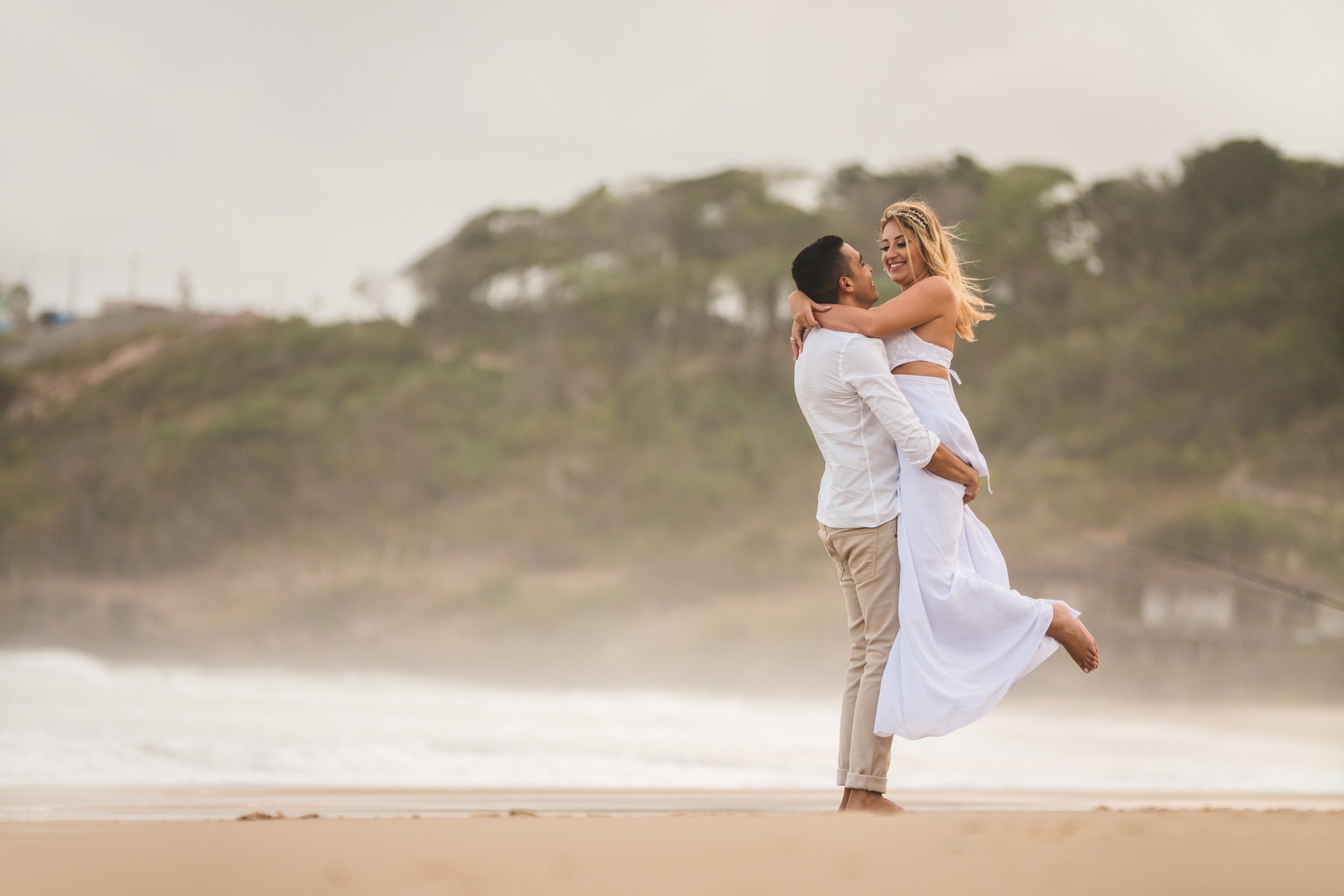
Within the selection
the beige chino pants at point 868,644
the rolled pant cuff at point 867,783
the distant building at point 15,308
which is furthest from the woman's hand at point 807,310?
the distant building at point 15,308

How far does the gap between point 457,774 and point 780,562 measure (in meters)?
11.9

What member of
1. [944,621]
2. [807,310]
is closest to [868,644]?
[944,621]

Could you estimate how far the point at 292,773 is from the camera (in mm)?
4496

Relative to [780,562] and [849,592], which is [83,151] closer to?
[780,562]

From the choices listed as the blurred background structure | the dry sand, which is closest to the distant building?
the blurred background structure

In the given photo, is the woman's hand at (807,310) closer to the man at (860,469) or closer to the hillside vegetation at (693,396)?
the man at (860,469)

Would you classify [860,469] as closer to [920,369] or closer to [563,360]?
[920,369]

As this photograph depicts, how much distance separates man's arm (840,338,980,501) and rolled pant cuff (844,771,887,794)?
0.59 m

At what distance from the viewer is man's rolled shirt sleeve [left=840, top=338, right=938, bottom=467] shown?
2.29m

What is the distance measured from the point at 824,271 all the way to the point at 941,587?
0.68m

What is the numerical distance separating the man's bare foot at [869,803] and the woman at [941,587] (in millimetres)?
120

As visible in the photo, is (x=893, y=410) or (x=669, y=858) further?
(x=893, y=410)

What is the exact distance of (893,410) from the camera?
7.53 feet

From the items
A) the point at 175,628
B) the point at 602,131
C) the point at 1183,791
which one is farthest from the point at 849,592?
the point at 602,131
